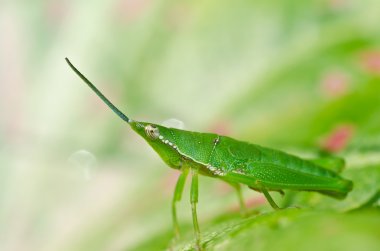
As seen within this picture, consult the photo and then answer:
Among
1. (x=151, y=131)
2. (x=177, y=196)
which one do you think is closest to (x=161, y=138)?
(x=151, y=131)

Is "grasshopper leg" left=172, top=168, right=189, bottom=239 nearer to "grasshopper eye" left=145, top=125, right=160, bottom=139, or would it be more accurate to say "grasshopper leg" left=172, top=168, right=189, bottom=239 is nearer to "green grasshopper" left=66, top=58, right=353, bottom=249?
"green grasshopper" left=66, top=58, right=353, bottom=249

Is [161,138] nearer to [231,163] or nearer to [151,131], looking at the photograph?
[151,131]

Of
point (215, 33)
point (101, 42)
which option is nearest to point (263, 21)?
point (215, 33)

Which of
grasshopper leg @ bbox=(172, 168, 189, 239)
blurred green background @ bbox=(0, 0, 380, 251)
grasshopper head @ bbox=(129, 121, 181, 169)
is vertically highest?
blurred green background @ bbox=(0, 0, 380, 251)

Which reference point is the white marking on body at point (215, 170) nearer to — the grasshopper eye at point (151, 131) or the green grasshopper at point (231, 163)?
the green grasshopper at point (231, 163)

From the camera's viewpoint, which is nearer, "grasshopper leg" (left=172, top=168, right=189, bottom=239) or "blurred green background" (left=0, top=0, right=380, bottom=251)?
"grasshopper leg" (left=172, top=168, right=189, bottom=239)

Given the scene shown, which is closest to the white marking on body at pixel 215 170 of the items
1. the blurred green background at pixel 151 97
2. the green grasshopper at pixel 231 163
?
the green grasshopper at pixel 231 163

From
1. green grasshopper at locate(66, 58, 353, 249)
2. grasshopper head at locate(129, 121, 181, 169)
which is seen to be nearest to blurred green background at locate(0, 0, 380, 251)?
green grasshopper at locate(66, 58, 353, 249)
